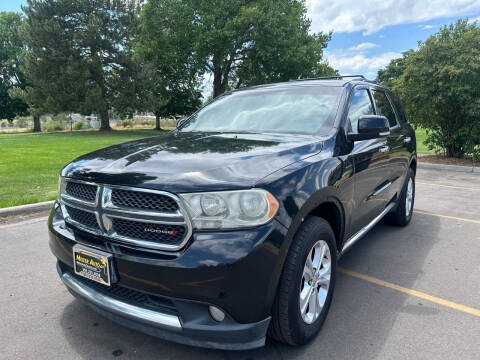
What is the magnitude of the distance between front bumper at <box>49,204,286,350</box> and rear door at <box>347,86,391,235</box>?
1.38m

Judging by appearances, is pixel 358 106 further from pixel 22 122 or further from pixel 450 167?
pixel 22 122

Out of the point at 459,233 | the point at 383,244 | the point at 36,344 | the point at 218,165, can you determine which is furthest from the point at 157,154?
the point at 459,233

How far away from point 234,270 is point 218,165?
0.62 m

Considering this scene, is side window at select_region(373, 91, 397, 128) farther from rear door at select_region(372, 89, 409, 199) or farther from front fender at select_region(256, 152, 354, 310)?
front fender at select_region(256, 152, 354, 310)

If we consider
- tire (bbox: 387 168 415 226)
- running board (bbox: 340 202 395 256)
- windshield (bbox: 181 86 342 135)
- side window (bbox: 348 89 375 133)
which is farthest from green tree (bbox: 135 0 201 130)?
running board (bbox: 340 202 395 256)

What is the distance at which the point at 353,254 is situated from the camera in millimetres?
3934

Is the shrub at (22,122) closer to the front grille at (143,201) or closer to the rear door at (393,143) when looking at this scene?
the rear door at (393,143)

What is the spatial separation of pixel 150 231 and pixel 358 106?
243 cm

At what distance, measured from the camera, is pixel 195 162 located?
2143 mm

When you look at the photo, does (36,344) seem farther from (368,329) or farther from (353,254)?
(353,254)

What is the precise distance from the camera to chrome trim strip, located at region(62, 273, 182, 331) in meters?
1.86

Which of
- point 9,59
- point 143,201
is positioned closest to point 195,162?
point 143,201

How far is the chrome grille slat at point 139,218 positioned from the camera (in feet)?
6.13

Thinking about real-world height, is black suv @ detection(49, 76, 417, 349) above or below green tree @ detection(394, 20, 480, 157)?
below
